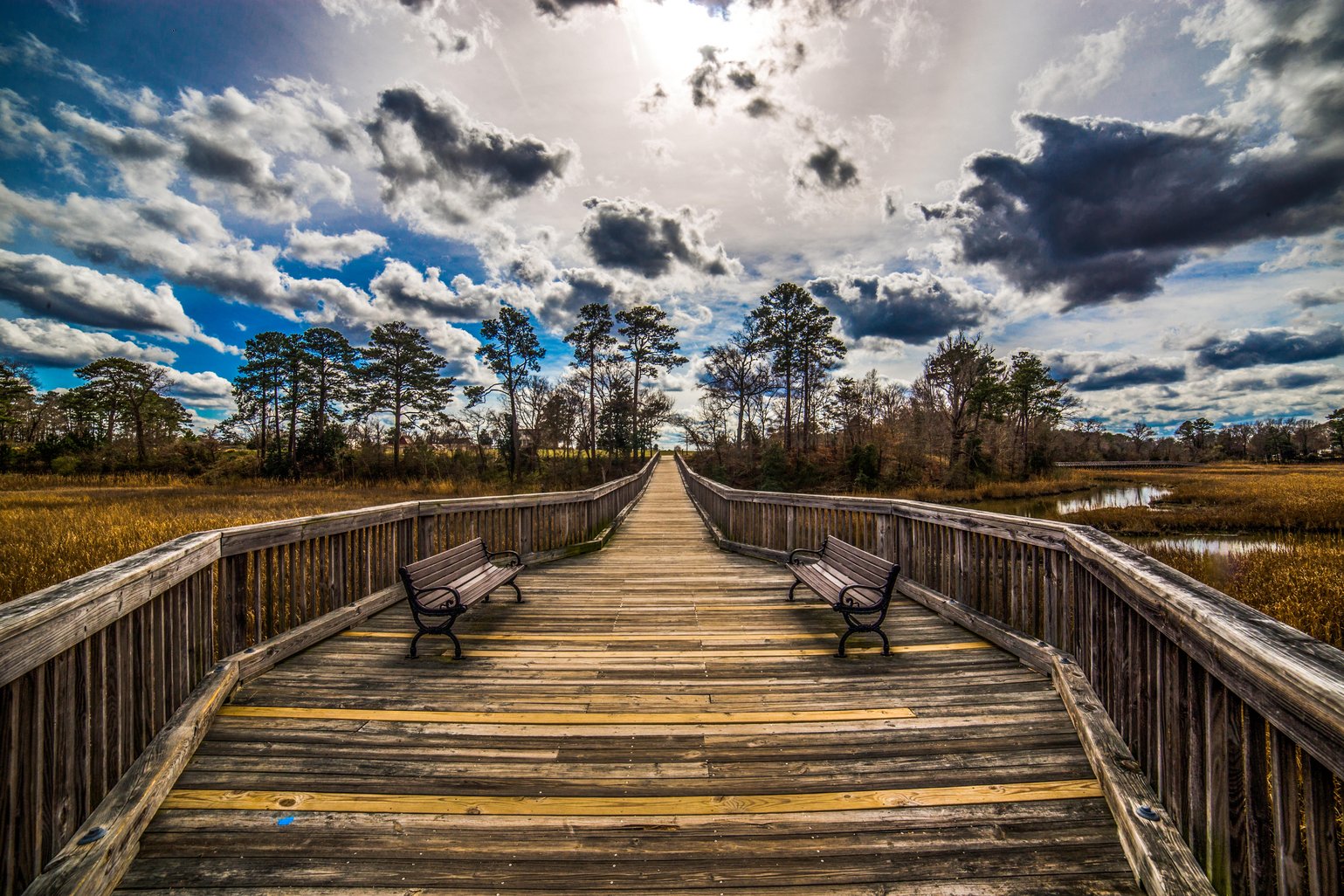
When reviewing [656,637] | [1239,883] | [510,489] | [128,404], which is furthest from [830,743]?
[128,404]

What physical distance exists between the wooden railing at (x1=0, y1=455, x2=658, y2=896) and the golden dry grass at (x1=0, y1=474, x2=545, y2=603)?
4.85m

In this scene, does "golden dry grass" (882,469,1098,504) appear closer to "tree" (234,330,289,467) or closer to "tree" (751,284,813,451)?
"tree" (751,284,813,451)

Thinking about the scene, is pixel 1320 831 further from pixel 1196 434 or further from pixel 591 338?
pixel 1196 434

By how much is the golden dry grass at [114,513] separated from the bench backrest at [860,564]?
927 cm

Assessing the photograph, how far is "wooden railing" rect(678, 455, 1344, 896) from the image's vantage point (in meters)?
1.56

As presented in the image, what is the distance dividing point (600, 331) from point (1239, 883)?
110 ft

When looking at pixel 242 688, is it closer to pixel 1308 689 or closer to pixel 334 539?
pixel 334 539

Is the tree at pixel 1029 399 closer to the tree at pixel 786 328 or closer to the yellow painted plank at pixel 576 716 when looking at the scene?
the tree at pixel 786 328

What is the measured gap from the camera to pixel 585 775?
2584 mm

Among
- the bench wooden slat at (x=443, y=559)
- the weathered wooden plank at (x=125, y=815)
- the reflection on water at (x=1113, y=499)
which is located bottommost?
the reflection on water at (x=1113, y=499)

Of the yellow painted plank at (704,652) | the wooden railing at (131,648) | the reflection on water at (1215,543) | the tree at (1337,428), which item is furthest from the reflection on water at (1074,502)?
the tree at (1337,428)

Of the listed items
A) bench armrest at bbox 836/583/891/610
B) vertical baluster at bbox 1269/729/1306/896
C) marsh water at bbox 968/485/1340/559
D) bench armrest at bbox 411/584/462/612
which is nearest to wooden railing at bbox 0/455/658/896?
bench armrest at bbox 411/584/462/612

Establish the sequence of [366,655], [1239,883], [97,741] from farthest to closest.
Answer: [366,655] < [97,741] < [1239,883]

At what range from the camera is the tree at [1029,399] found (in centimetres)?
3828
